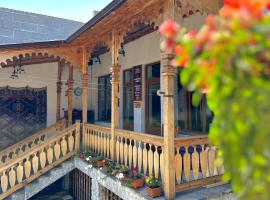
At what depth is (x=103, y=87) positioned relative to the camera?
9.51m

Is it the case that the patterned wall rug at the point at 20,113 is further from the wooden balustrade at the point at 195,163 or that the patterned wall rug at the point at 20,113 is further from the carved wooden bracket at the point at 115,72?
the wooden balustrade at the point at 195,163

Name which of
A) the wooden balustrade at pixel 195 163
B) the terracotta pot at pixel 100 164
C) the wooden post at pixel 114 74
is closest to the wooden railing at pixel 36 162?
Answer: the terracotta pot at pixel 100 164

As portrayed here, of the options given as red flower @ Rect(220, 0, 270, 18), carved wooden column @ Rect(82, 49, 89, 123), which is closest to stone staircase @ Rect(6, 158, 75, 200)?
carved wooden column @ Rect(82, 49, 89, 123)

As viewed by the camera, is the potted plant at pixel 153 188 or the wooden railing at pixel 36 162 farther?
the wooden railing at pixel 36 162

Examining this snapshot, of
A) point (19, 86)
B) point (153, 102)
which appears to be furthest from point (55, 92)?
point (153, 102)

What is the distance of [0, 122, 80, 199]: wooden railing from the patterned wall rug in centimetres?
249

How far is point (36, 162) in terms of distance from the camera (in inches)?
223

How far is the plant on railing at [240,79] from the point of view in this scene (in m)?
0.83

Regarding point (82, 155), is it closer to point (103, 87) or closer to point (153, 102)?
point (153, 102)

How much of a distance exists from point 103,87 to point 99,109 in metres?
0.94

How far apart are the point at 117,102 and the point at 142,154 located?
1374 millimetres

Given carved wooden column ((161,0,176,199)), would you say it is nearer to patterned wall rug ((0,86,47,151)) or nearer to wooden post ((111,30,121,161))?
wooden post ((111,30,121,161))

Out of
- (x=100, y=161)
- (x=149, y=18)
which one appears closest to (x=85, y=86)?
(x=100, y=161)

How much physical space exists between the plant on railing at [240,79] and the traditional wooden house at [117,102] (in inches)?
96.9
